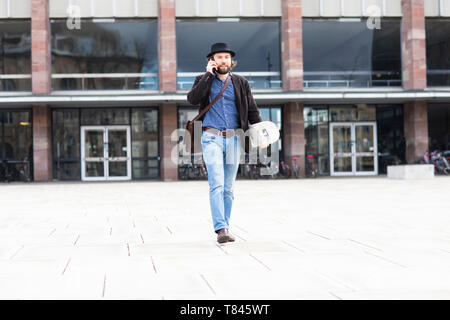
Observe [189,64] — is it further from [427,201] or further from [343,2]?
[427,201]

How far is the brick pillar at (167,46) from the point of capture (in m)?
20.3

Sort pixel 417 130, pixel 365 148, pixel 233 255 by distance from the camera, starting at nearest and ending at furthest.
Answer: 1. pixel 233 255
2. pixel 417 130
3. pixel 365 148

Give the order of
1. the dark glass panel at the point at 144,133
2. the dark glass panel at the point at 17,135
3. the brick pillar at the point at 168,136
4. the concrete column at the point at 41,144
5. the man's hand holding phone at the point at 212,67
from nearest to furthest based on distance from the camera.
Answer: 1. the man's hand holding phone at the point at 212,67
2. the concrete column at the point at 41,144
3. the brick pillar at the point at 168,136
4. the dark glass panel at the point at 17,135
5. the dark glass panel at the point at 144,133

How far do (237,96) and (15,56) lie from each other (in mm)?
18591

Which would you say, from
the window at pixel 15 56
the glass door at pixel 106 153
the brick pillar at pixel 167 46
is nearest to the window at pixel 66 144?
the glass door at pixel 106 153

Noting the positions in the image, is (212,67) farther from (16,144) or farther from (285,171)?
(16,144)

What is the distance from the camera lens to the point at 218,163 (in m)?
5.08

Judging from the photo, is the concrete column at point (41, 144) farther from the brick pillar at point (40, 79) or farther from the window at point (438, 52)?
the window at point (438, 52)

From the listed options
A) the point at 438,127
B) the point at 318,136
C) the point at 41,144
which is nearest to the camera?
the point at 41,144

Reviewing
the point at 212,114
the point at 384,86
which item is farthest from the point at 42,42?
the point at 212,114

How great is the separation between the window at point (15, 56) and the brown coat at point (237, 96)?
17707 mm

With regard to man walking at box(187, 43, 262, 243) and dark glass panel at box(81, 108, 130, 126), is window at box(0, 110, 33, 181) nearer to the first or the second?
dark glass panel at box(81, 108, 130, 126)

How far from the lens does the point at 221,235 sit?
5059 millimetres

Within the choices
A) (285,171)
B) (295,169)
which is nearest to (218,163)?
(295,169)
